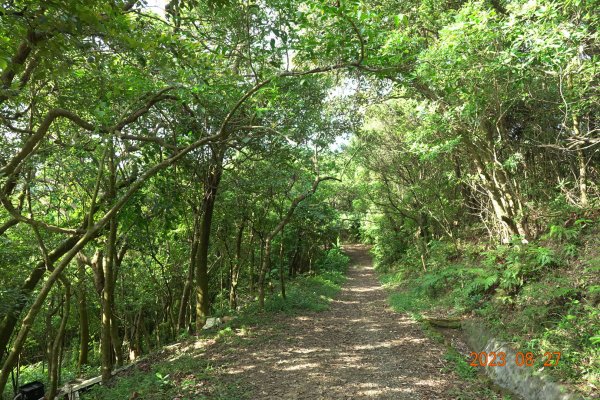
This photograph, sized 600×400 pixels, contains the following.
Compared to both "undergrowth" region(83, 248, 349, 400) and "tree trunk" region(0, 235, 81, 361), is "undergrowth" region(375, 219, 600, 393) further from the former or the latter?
"tree trunk" region(0, 235, 81, 361)

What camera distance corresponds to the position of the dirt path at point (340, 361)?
5.67m

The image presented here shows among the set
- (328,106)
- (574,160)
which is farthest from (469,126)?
(328,106)

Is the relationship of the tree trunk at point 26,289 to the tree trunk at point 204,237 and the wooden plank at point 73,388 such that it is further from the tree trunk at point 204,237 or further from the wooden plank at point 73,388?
the tree trunk at point 204,237

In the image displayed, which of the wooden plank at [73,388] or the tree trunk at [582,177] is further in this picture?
the tree trunk at [582,177]

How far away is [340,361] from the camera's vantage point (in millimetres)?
6965

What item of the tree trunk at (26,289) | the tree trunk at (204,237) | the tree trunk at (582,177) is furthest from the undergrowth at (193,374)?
the tree trunk at (582,177)

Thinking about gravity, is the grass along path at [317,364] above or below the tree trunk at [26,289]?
below

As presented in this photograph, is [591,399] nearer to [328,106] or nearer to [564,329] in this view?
[564,329]

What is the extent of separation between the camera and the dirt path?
567 cm
